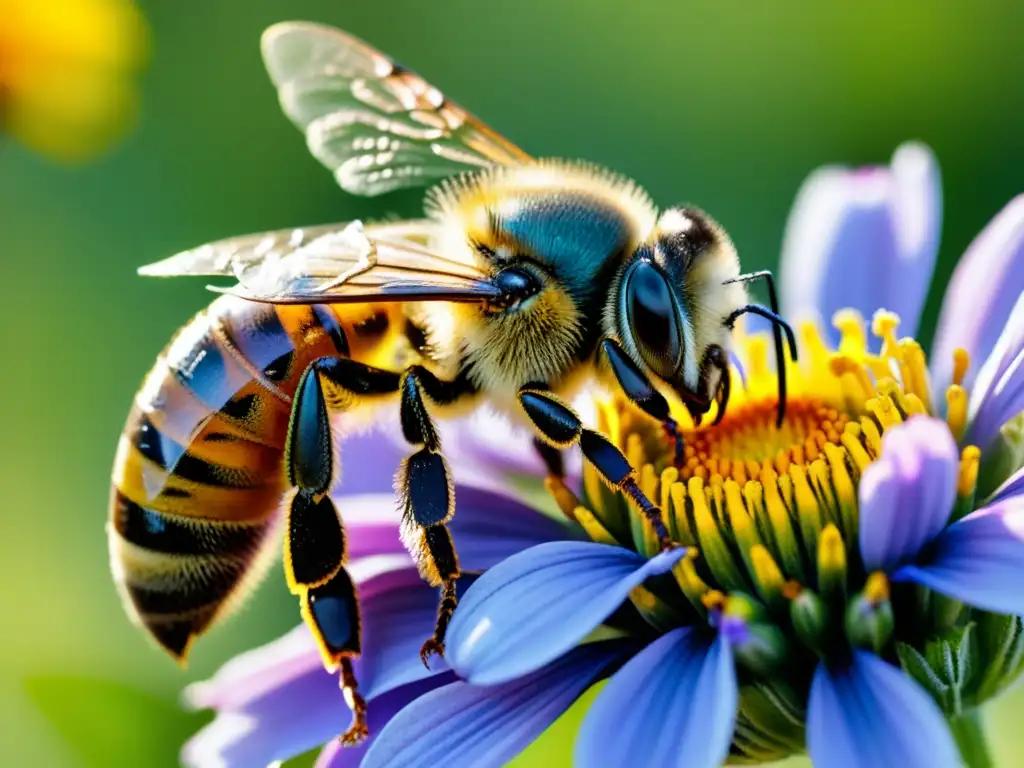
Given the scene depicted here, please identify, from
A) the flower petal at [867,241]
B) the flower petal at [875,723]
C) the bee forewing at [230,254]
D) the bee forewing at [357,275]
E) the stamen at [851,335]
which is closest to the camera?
A: the flower petal at [875,723]

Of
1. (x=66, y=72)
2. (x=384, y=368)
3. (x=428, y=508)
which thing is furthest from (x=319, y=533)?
(x=66, y=72)

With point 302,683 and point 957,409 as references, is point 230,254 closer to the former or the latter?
point 302,683

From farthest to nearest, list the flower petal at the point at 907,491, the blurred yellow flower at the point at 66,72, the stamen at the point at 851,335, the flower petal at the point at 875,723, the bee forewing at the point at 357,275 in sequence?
the blurred yellow flower at the point at 66,72
the stamen at the point at 851,335
the bee forewing at the point at 357,275
the flower petal at the point at 907,491
the flower petal at the point at 875,723

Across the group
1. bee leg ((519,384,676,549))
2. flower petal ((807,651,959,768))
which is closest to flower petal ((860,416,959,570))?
flower petal ((807,651,959,768))

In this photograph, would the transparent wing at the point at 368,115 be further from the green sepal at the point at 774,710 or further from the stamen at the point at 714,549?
the green sepal at the point at 774,710

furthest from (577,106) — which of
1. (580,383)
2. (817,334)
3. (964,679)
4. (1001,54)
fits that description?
(964,679)

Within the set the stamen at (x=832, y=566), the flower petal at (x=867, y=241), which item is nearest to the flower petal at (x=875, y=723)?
the stamen at (x=832, y=566)

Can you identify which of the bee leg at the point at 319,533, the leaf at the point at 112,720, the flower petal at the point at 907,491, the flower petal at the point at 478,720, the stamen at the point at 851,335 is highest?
the flower petal at the point at 907,491

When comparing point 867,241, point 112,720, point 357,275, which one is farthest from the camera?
point 867,241
